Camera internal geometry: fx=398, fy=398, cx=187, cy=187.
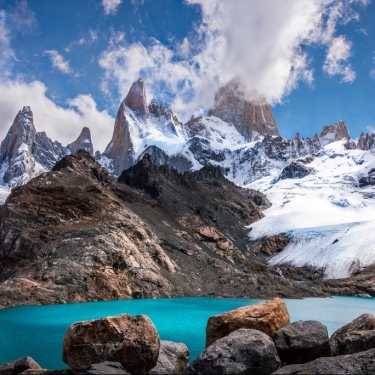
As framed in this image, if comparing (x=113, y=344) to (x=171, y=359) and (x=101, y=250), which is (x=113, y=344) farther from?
(x=101, y=250)

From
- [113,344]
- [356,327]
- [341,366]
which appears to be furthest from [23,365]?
[356,327]

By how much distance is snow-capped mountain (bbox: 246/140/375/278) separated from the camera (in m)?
88.2

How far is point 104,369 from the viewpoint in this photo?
9.34 meters

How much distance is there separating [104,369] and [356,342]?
25.6 ft

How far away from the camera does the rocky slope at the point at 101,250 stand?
4769 cm

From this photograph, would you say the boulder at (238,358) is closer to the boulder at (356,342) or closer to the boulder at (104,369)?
the boulder at (104,369)

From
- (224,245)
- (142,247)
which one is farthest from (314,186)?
(142,247)

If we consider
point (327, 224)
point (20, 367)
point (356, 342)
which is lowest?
point (20, 367)

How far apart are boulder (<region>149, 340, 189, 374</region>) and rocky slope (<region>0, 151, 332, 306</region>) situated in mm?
33606

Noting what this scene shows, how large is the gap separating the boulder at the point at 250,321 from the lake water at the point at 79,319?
3903mm

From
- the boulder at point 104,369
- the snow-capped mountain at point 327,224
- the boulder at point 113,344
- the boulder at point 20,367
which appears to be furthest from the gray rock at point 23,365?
the snow-capped mountain at point 327,224

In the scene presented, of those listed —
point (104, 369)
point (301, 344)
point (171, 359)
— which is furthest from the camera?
point (301, 344)

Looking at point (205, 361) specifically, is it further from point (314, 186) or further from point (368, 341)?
point (314, 186)

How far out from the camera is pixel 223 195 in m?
138
